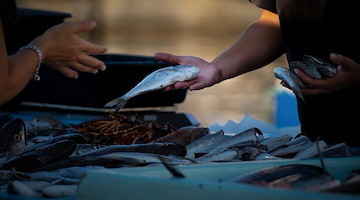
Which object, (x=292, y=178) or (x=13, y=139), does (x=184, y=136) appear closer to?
(x=13, y=139)

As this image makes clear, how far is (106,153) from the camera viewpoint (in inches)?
179

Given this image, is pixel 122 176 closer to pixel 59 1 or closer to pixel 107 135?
pixel 107 135

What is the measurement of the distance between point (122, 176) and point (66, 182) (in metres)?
0.68

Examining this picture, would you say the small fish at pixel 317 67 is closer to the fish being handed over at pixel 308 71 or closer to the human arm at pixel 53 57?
the fish being handed over at pixel 308 71

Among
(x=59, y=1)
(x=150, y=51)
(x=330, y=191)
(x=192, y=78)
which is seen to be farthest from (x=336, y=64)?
(x=59, y=1)

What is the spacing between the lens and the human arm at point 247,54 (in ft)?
17.0

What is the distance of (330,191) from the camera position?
323 centimetres

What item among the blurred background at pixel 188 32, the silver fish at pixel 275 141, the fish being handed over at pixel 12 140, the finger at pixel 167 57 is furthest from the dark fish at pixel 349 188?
the blurred background at pixel 188 32

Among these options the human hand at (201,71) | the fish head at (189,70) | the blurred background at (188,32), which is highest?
the fish head at (189,70)

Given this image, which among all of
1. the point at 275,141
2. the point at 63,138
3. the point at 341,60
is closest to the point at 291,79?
the point at 341,60

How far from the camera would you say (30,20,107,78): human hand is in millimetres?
4102

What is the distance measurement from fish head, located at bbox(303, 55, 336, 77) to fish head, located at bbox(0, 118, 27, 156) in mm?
1687

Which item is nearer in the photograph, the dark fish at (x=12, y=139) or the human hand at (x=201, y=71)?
the dark fish at (x=12, y=139)

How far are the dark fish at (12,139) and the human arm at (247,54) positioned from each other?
37.0 inches
